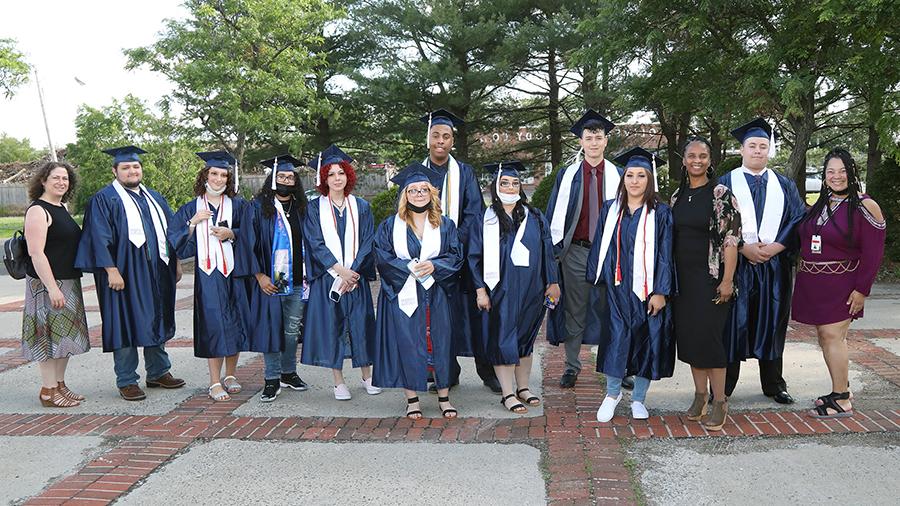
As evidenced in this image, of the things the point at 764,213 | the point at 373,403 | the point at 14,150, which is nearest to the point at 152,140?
the point at 373,403

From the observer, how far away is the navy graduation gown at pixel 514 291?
4945 millimetres

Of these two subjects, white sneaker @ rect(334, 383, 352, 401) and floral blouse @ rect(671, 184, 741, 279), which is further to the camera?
white sneaker @ rect(334, 383, 352, 401)

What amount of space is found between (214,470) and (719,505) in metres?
2.67

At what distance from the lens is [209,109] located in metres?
18.9

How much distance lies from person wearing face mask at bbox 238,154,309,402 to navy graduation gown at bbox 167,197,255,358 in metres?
0.09

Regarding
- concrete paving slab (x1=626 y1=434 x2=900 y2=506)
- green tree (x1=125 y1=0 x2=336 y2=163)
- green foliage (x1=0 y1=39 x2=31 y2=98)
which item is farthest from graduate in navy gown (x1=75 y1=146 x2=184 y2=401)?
green foliage (x1=0 y1=39 x2=31 y2=98)

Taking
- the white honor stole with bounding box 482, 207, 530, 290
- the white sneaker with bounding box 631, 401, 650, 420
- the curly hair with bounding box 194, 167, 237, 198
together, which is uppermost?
the curly hair with bounding box 194, 167, 237, 198

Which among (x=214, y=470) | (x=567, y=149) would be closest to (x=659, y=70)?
(x=214, y=470)

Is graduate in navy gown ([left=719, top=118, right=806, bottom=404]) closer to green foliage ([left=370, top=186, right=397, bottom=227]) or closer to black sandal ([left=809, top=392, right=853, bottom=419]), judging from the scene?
black sandal ([left=809, top=392, right=853, bottom=419])

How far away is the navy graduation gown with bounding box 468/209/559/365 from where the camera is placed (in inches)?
195

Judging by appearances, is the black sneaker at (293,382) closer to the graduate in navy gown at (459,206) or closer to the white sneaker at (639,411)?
the graduate in navy gown at (459,206)

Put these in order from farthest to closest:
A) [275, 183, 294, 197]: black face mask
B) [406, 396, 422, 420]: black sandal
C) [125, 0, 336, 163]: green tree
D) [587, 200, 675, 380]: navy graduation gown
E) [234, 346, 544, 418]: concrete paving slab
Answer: [125, 0, 336, 163]: green tree
[275, 183, 294, 197]: black face mask
[234, 346, 544, 418]: concrete paving slab
[406, 396, 422, 420]: black sandal
[587, 200, 675, 380]: navy graduation gown

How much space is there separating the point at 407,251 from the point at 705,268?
1891 mm

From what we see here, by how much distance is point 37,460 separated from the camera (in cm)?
423
